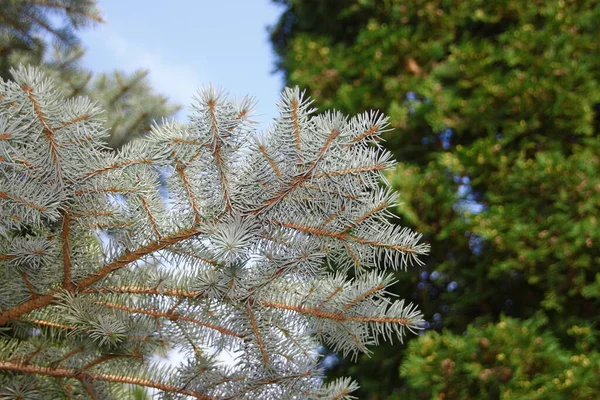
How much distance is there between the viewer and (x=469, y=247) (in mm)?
3609

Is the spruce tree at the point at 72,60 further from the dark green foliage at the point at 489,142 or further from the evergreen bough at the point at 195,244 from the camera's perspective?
the evergreen bough at the point at 195,244

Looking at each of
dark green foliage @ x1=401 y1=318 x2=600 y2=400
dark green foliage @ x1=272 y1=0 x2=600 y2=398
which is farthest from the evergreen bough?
dark green foliage @ x1=272 y1=0 x2=600 y2=398

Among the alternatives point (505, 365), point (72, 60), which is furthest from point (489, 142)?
point (72, 60)

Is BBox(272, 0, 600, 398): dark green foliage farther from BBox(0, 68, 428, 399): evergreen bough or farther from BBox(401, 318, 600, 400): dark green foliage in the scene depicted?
BBox(0, 68, 428, 399): evergreen bough

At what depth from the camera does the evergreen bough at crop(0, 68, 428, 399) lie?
1038 millimetres

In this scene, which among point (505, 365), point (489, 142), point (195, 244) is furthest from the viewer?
point (489, 142)

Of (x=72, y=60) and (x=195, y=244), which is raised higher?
(x=72, y=60)

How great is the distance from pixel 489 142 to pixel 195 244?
2722 mm

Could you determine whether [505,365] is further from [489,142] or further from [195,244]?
[195,244]

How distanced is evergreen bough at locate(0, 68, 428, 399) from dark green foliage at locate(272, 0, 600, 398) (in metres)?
1.94

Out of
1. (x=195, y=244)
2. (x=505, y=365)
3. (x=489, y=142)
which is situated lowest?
(x=195, y=244)

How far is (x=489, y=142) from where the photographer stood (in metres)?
3.57

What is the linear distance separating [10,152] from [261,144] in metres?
0.48

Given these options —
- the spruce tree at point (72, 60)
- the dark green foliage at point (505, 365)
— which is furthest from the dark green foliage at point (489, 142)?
the spruce tree at point (72, 60)
